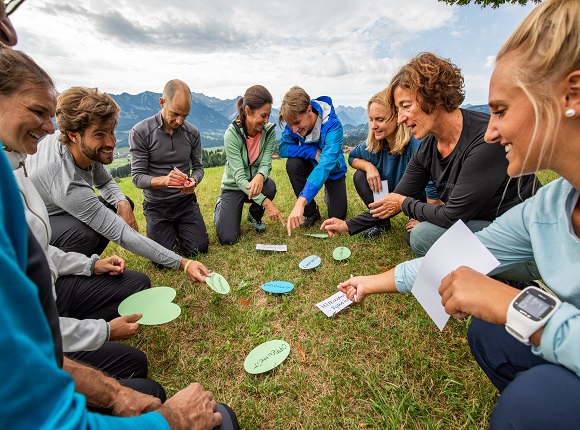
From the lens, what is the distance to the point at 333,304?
231cm

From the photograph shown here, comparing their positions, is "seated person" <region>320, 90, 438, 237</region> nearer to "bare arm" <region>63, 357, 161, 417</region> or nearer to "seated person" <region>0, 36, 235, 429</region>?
"bare arm" <region>63, 357, 161, 417</region>

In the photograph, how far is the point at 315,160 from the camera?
415cm

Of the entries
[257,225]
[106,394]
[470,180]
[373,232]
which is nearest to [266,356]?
[106,394]

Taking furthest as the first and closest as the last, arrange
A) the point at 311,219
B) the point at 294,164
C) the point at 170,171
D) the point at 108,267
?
the point at 294,164, the point at 311,219, the point at 170,171, the point at 108,267

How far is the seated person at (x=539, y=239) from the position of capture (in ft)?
2.99

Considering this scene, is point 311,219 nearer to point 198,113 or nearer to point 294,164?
point 294,164

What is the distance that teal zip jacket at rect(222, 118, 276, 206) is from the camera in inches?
151

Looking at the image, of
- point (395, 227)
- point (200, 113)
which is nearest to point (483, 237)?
point (395, 227)

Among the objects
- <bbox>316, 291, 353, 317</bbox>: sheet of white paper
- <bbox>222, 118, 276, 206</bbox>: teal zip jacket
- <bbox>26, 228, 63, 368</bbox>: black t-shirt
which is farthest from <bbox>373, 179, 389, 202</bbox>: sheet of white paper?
<bbox>26, 228, 63, 368</bbox>: black t-shirt

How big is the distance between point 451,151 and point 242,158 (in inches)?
93.4

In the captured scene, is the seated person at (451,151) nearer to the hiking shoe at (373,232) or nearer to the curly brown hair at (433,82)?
the curly brown hair at (433,82)

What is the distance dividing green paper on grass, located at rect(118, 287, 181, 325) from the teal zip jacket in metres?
1.76

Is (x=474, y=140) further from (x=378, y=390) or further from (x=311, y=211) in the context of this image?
(x=311, y=211)

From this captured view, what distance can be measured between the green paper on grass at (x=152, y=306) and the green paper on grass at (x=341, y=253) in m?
1.47
